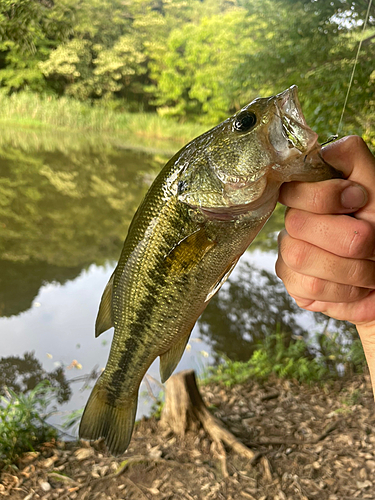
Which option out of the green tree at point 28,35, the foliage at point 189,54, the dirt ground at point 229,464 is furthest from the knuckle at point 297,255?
the green tree at point 28,35

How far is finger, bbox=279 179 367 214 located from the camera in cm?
86

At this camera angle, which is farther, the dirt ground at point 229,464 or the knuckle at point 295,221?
the dirt ground at point 229,464

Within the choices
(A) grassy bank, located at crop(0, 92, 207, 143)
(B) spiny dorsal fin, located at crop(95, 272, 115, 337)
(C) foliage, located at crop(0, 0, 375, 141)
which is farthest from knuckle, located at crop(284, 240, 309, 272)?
(A) grassy bank, located at crop(0, 92, 207, 143)

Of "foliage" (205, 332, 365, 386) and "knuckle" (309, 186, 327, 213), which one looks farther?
"foliage" (205, 332, 365, 386)

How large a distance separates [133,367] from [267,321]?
13.4 ft

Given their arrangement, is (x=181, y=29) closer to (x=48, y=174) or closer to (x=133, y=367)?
(x=48, y=174)

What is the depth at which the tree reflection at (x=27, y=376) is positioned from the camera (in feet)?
12.4

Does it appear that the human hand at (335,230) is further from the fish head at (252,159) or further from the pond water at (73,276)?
the pond water at (73,276)

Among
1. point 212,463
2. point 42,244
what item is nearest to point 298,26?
point 42,244

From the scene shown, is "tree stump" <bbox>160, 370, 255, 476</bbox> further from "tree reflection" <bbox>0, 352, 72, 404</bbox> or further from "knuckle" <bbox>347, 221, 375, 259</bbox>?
"knuckle" <bbox>347, 221, 375, 259</bbox>

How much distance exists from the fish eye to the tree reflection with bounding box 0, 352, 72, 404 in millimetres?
3490

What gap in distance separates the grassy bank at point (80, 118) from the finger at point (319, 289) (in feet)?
23.2

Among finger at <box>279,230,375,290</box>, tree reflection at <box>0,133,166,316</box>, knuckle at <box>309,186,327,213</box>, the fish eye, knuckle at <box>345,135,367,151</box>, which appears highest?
tree reflection at <box>0,133,166,316</box>

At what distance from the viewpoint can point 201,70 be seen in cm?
1263
